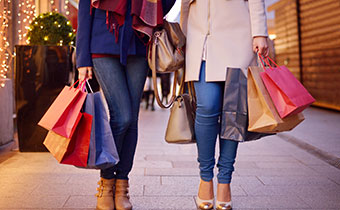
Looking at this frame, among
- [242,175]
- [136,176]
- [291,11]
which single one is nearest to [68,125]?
[136,176]

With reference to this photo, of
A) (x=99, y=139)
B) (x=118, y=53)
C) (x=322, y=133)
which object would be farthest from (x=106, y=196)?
(x=322, y=133)

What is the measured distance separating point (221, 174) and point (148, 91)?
25.9ft

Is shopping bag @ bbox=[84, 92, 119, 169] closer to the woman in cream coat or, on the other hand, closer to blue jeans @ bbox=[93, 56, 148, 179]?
blue jeans @ bbox=[93, 56, 148, 179]

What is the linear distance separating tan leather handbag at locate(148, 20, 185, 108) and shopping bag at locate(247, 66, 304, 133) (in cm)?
45

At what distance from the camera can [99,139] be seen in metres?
2.03

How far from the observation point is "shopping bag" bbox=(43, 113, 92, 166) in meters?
1.92

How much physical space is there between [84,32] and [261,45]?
1.01 metres

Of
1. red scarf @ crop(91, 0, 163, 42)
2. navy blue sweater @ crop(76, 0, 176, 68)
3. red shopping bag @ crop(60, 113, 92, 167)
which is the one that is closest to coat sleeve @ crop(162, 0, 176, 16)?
red scarf @ crop(91, 0, 163, 42)

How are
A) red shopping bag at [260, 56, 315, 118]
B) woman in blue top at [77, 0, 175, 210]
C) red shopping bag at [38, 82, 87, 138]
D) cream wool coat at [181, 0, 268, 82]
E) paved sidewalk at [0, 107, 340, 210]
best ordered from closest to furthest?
red shopping bag at [38, 82, 87, 138], red shopping bag at [260, 56, 315, 118], woman in blue top at [77, 0, 175, 210], cream wool coat at [181, 0, 268, 82], paved sidewalk at [0, 107, 340, 210]

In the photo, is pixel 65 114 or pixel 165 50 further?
pixel 165 50

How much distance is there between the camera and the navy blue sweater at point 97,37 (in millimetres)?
2146

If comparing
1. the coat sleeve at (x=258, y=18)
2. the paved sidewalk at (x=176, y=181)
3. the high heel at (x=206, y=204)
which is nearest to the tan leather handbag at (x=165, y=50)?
the coat sleeve at (x=258, y=18)

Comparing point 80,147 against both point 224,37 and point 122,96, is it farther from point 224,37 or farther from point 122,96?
point 224,37

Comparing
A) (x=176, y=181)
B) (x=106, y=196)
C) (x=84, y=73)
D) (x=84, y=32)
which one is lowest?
(x=176, y=181)
